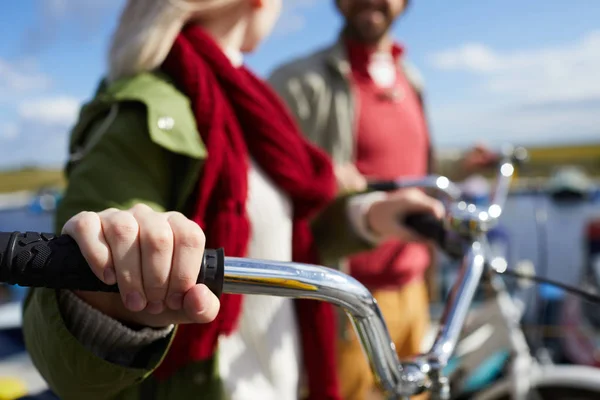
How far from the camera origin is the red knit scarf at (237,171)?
2.89 ft

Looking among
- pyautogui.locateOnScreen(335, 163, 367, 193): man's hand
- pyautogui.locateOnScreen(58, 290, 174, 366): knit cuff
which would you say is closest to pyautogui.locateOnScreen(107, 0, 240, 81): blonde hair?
pyautogui.locateOnScreen(58, 290, 174, 366): knit cuff

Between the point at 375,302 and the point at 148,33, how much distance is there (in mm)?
575

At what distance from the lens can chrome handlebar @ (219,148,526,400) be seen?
0.55 meters

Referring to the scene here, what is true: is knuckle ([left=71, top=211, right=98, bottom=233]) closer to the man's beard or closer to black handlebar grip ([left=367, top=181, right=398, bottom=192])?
black handlebar grip ([left=367, top=181, right=398, bottom=192])

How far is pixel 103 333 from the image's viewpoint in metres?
0.64

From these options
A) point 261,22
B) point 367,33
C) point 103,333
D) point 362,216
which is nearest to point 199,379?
point 103,333

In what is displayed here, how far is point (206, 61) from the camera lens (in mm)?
978

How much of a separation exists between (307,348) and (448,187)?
46 cm

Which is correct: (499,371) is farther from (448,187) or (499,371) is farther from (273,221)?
(273,221)

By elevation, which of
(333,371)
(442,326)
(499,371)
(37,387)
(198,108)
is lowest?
(499,371)

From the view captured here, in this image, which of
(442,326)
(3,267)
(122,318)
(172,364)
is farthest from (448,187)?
(3,267)

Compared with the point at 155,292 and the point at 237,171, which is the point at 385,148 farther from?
the point at 155,292

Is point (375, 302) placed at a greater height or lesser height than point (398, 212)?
greater

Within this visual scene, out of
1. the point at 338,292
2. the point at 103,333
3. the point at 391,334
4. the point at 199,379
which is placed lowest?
the point at 391,334
